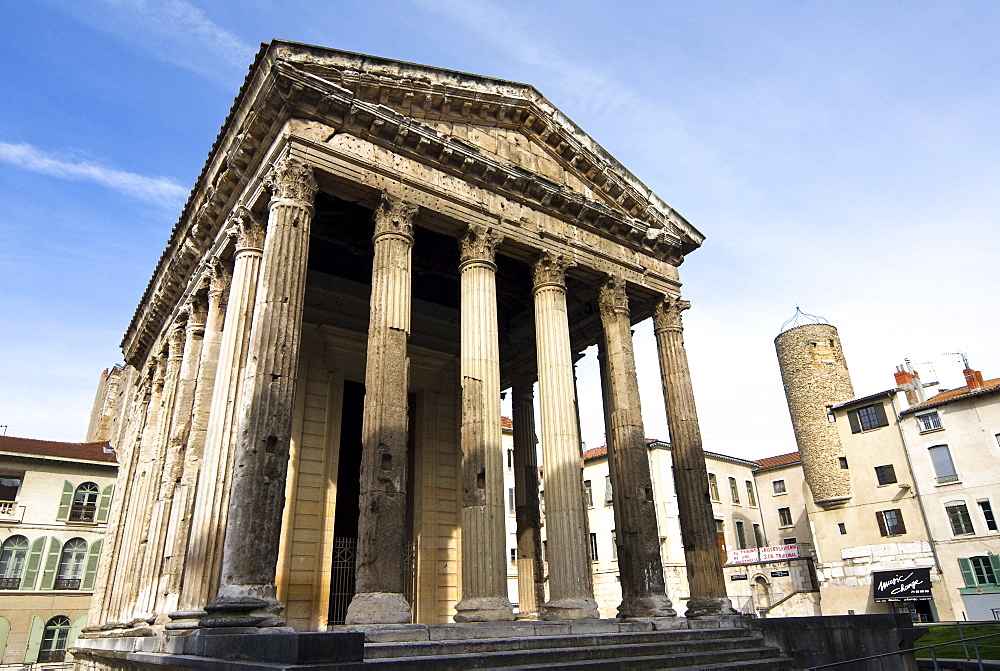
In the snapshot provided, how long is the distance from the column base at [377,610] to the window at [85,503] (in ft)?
73.6

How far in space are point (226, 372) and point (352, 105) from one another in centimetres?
540

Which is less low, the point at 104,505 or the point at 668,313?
the point at 668,313

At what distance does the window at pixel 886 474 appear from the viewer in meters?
32.4

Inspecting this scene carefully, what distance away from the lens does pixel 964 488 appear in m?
29.4

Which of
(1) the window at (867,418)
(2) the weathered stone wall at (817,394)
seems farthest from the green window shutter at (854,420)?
(2) the weathered stone wall at (817,394)

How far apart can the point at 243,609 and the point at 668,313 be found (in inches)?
466

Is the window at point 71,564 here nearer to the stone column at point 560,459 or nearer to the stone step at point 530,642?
the stone column at point 560,459

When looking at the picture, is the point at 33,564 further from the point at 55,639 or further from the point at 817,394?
the point at 817,394

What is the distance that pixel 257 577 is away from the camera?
29.6 feet

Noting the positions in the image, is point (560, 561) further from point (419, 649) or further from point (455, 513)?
point (455, 513)

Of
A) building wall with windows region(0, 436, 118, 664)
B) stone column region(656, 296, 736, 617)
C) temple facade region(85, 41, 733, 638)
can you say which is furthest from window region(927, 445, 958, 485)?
building wall with windows region(0, 436, 118, 664)

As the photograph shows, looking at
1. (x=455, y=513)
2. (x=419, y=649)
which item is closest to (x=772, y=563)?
(x=455, y=513)

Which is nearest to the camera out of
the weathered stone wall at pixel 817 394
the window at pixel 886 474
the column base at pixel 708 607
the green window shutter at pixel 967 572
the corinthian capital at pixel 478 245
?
the corinthian capital at pixel 478 245

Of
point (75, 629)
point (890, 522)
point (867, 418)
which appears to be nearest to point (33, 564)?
point (75, 629)
